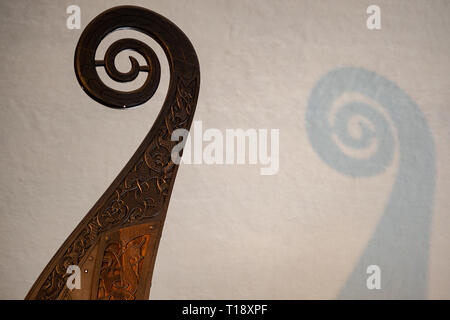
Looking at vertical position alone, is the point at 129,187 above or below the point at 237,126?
below

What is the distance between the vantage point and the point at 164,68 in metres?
1.80

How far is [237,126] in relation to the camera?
6.04 feet

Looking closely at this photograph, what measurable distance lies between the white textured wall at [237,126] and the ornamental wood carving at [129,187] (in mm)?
1105

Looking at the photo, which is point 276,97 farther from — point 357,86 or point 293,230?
point 293,230

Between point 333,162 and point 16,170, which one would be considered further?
point 333,162

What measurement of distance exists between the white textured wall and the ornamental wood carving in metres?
1.10

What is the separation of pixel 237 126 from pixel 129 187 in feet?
4.02

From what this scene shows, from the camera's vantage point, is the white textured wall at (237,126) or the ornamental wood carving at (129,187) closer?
the ornamental wood carving at (129,187)

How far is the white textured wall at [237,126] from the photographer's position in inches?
65.2

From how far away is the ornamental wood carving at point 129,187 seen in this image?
608 millimetres

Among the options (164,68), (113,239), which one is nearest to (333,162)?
(164,68)

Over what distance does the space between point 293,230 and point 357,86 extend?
2.93 ft

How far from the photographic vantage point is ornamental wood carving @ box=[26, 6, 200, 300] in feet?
1.99
